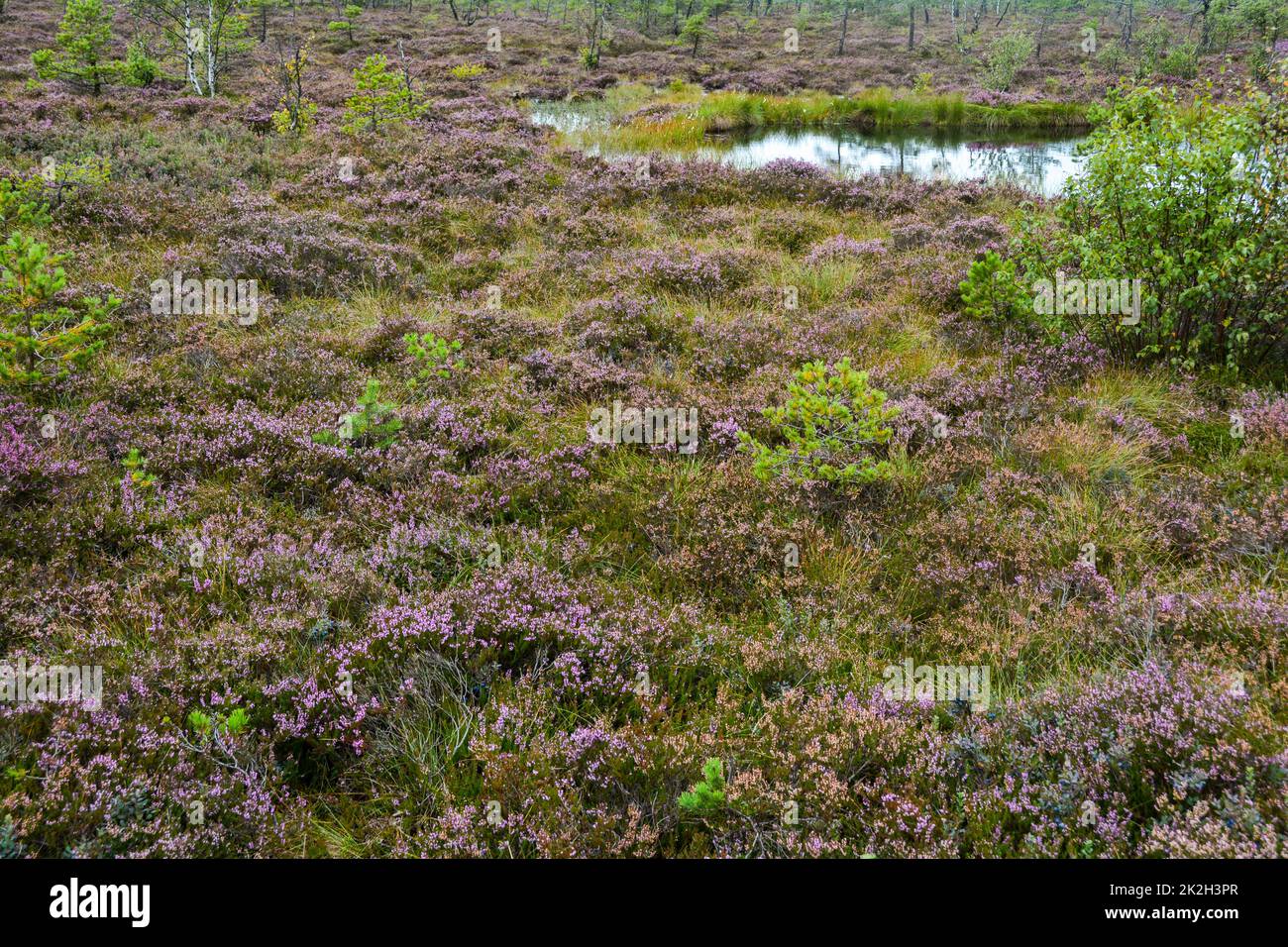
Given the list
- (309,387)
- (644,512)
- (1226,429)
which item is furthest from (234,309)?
(1226,429)

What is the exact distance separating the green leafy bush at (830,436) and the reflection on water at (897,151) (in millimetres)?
12608

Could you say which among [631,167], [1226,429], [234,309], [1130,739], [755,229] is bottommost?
[1130,739]

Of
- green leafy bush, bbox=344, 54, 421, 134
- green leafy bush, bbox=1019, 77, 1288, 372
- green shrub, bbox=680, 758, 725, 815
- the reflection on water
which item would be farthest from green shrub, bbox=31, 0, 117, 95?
green shrub, bbox=680, 758, 725, 815

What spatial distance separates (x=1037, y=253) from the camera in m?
7.39

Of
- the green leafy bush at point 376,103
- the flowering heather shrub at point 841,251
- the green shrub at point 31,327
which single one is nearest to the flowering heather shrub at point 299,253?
the green shrub at point 31,327

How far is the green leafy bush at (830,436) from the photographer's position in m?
4.98

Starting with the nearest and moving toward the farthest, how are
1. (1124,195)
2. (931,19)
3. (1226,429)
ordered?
(1226,429), (1124,195), (931,19)

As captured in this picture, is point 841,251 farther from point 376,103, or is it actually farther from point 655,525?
point 376,103

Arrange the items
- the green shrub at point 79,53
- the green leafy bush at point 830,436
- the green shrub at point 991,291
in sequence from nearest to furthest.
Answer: the green leafy bush at point 830,436 < the green shrub at point 991,291 < the green shrub at point 79,53

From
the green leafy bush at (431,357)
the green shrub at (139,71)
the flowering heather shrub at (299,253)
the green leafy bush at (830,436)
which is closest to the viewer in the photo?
the green leafy bush at (830,436)

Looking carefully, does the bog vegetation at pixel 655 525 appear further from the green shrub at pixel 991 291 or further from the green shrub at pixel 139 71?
the green shrub at pixel 139 71

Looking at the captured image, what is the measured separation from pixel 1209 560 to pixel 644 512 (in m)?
3.71

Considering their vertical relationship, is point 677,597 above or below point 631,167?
below

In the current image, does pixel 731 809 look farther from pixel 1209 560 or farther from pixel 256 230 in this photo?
pixel 256 230
